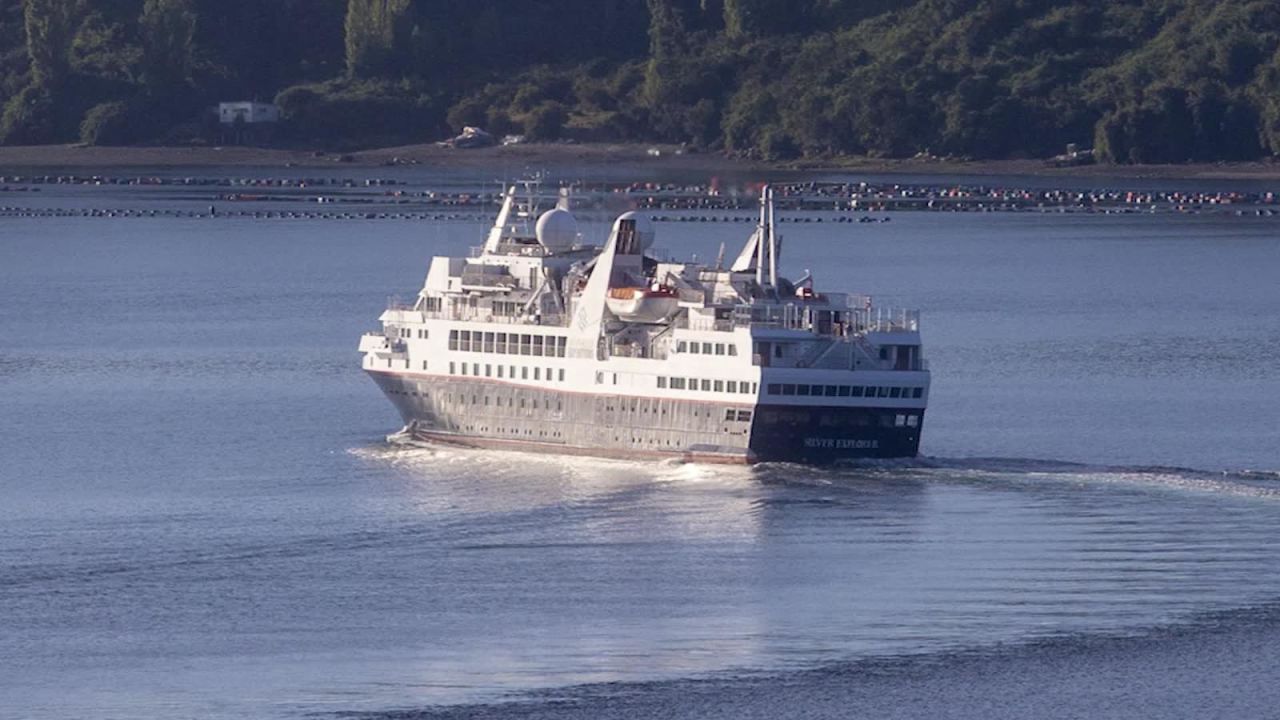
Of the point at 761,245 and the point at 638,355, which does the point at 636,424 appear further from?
the point at 761,245

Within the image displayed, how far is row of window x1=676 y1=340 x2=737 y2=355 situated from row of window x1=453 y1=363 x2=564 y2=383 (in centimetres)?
394

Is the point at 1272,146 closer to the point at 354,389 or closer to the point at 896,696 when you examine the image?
the point at 354,389

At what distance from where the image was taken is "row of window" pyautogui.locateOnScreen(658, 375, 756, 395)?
2766 inches

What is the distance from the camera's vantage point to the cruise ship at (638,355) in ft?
230

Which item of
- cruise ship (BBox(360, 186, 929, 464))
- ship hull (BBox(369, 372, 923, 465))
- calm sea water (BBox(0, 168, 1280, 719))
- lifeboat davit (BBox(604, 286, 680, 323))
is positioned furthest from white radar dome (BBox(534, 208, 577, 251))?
calm sea water (BBox(0, 168, 1280, 719))

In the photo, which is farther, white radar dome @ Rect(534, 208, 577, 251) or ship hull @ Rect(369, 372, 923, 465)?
white radar dome @ Rect(534, 208, 577, 251)

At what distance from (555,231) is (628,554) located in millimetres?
17497

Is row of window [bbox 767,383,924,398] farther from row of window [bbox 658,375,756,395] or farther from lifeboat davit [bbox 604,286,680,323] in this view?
lifeboat davit [bbox 604,286,680,323]

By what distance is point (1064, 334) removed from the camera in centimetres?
10369

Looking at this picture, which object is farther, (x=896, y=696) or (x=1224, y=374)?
(x=1224, y=374)

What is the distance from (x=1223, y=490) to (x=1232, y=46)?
Answer: 447 feet

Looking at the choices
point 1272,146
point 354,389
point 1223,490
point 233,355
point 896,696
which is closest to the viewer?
point 896,696

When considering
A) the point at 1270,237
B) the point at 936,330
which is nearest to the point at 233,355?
the point at 936,330

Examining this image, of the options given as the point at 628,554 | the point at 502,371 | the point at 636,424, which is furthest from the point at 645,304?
the point at 628,554
